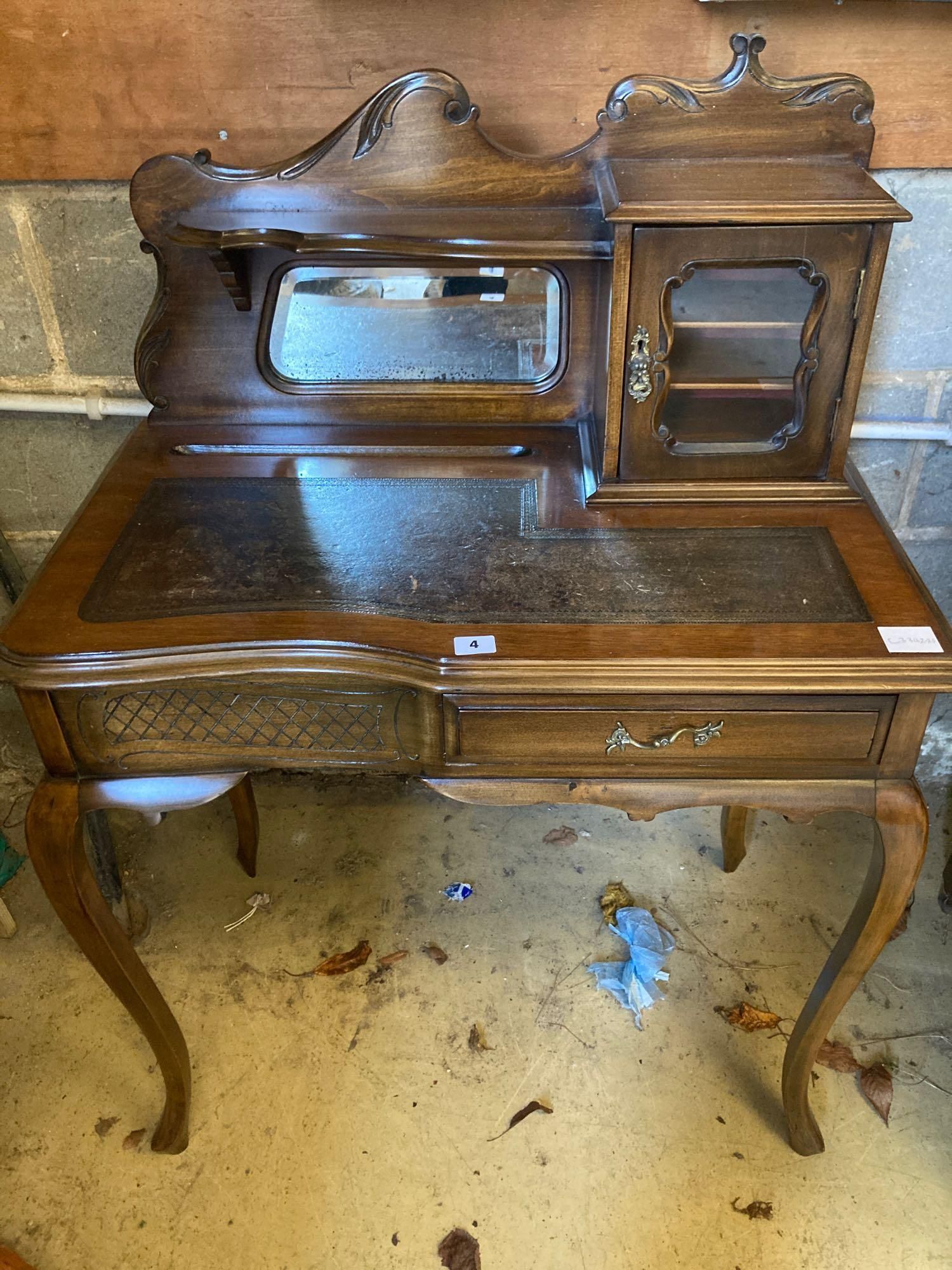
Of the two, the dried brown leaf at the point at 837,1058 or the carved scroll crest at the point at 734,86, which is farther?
the dried brown leaf at the point at 837,1058

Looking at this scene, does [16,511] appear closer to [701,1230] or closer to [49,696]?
[49,696]

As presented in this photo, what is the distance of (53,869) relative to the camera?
1351mm

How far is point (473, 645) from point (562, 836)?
48.4 inches

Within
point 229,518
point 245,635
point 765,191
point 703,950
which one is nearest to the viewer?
point 245,635

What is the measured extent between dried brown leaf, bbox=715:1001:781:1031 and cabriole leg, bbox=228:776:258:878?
1.07m

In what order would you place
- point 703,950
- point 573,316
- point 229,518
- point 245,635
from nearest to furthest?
point 245,635 → point 229,518 → point 573,316 → point 703,950

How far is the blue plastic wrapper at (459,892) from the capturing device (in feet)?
7.09

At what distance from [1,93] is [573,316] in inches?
40.6

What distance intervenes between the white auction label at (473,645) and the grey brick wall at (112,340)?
3.41 ft

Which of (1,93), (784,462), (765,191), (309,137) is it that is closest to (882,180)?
(765,191)

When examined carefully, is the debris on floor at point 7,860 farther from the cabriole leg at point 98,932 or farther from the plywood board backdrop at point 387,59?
the plywood board backdrop at point 387,59

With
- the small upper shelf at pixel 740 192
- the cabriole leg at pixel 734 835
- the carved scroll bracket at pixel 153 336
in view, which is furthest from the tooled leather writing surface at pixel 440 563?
the cabriole leg at pixel 734 835

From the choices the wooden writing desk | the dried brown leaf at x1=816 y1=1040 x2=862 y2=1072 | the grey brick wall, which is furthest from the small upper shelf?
the dried brown leaf at x1=816 y1=1040 x2=862 y2=1072

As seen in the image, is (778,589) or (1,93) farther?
(1,93)
